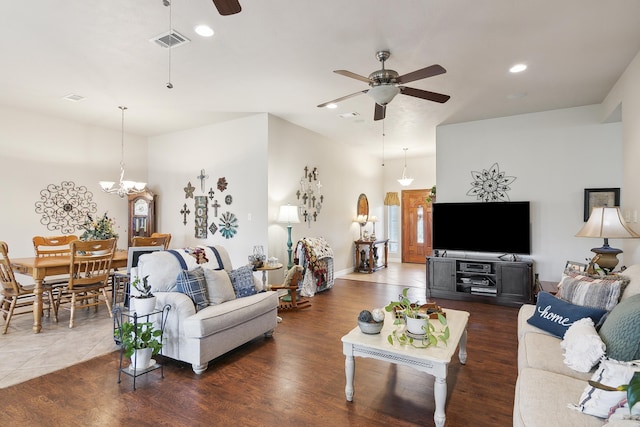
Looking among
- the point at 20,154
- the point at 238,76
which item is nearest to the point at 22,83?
the point at 20,154

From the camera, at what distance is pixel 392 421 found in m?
2.19

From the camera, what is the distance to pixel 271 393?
2.53m

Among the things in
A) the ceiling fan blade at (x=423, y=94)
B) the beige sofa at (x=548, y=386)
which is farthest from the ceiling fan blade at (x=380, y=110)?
the beige sofa at (x=548, y=386)

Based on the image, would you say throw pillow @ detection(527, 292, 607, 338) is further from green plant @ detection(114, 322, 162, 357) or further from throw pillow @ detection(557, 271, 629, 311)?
green plant @ detection(114, 322, 162, 357)

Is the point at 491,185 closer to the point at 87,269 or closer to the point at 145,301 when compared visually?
the point at 145,301

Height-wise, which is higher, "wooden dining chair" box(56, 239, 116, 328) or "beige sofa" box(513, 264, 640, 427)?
"wooden dining chair" box(56, 239, 116, 328)

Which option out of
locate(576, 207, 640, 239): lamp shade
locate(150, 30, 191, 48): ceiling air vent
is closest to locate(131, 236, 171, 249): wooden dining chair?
locate(150, 30, 191, 48): ceiling air vent

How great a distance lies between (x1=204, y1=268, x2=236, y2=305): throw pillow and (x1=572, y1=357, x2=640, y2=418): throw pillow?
268 centimetres

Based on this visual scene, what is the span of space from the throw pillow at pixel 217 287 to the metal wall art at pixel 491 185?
4244mm

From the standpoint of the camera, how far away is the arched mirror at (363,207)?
27.1ft

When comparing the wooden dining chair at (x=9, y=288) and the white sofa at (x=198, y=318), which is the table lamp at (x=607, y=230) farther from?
the wooden dining chair at (x=9, y=288)

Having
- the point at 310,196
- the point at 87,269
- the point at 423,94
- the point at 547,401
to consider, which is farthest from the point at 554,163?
the point at 87,269

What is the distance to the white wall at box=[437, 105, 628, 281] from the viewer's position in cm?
485

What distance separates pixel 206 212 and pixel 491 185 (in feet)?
15.9
